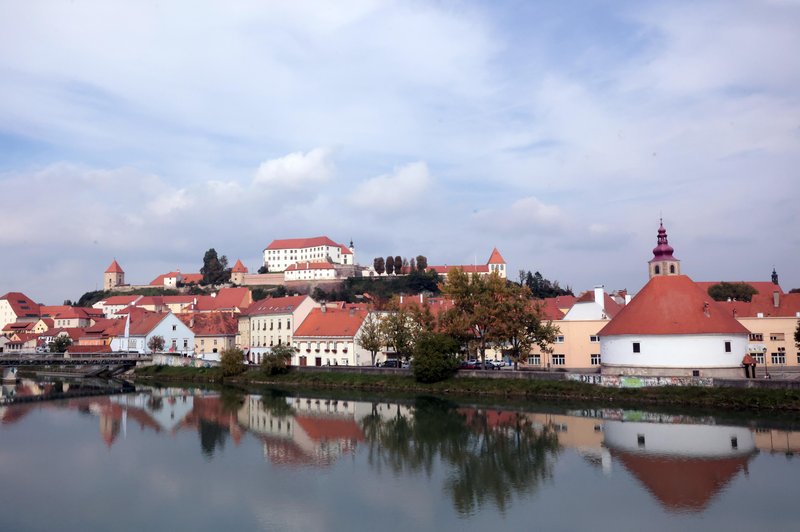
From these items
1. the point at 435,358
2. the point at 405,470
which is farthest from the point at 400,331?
the point at 405,470

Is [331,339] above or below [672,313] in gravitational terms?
below

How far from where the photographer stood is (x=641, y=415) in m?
31.8

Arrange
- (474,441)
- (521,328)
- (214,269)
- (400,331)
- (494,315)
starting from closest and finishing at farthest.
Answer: (474,441), (521,328), (494,315), (400,331), (214,269)

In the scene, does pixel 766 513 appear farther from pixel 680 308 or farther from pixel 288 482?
pixel 680 308

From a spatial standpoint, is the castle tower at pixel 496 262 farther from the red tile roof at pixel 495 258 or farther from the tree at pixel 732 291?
the tree at pixel 732 291

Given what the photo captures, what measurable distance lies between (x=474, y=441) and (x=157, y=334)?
4678 cm

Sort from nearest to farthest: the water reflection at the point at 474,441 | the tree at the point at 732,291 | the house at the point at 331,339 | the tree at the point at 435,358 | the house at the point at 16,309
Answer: the water reflection at the point at 474,441
the tree at the point at 435,358
the house at the point at 331,339
the tree at the point at 732,291
the house at the point at 16,309

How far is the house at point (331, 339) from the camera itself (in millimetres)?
53406

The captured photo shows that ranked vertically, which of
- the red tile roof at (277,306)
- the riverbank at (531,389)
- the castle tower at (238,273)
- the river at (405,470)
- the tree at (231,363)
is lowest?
the river at (405,470)

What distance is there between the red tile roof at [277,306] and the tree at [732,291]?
4043 cm

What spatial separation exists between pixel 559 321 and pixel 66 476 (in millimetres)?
31845

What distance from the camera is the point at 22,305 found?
118500 millimetres

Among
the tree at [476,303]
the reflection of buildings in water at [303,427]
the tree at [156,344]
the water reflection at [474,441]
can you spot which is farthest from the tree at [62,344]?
the tree at [476,303]

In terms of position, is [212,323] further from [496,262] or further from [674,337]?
[496,262]
